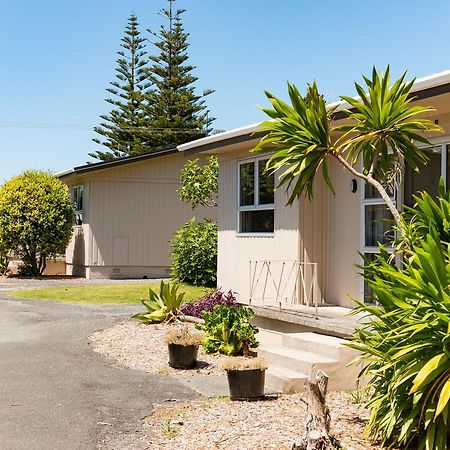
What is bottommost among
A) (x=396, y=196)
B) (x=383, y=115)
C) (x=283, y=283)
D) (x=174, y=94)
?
(x=283, y=283)

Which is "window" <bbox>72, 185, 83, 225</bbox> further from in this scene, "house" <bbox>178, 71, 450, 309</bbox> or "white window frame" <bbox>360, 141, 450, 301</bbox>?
"white window frame" <bbox>360, 141, 450, 301</bbox>

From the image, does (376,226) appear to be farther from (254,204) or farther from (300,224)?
(254,204)

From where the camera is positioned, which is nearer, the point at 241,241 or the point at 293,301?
the point at 293,301

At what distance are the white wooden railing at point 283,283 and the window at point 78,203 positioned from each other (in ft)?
42.7

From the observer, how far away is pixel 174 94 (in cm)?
3731

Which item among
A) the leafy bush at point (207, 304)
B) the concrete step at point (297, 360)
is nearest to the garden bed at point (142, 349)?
the leafy bush at point (207, 304)

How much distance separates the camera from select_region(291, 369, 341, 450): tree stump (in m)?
4.66

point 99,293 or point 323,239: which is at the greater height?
point 323,239

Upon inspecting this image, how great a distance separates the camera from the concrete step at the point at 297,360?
7.27 meters

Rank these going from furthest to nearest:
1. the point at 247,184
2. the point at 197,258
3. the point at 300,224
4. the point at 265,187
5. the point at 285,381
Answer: the point at 197,258 → the point at 247,184 → the point at 265,187 → the point at 300,224 → the point at 285,381

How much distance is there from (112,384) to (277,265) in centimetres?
452

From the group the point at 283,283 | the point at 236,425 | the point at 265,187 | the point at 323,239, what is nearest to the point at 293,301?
the point at 283,283

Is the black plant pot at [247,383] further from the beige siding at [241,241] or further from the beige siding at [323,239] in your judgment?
the beige siding at [241,241]

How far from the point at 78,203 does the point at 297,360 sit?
59.9 ft
